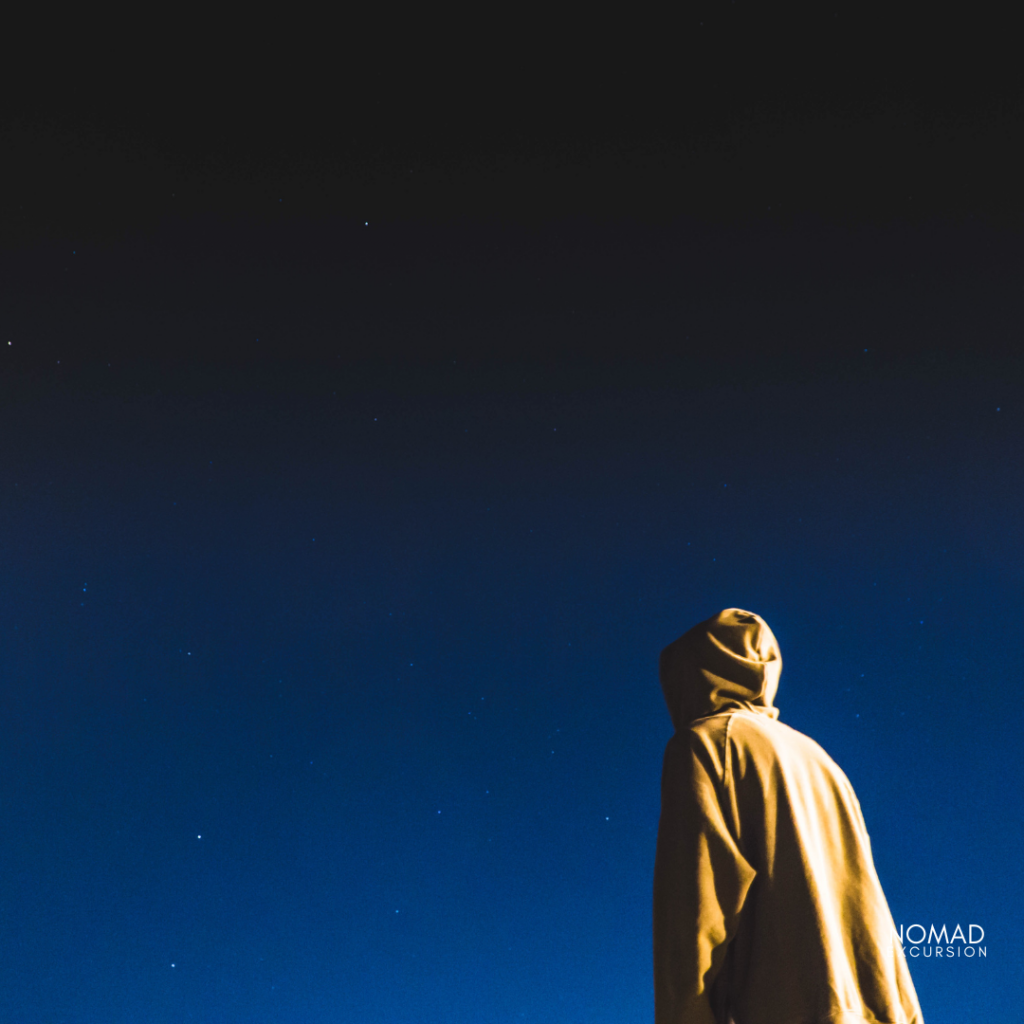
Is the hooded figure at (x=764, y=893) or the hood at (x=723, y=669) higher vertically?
the hood at (x=723, y=669)

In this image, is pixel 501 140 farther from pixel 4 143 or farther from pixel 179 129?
pixel 4 143

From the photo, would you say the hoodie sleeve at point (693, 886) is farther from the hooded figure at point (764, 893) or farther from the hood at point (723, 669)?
the hood at point (723, 669)

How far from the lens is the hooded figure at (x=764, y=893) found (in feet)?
4.73

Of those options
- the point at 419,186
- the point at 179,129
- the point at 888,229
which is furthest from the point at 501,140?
the point at 888,229

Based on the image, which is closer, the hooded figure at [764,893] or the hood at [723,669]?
the hooded figure at [764,893]

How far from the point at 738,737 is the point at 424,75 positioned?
2.73 meters

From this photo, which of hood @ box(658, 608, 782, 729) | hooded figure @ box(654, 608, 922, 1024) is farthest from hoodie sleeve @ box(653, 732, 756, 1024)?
hood @ box(658, 608, 782, 729)

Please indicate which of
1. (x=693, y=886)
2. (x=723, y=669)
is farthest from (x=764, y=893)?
(x=723, y=669)

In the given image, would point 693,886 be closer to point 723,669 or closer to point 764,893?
point 764,893

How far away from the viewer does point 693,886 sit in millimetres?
1464

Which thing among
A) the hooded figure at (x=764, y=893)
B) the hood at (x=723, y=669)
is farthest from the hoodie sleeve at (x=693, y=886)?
the hood at (x=723, y=669)

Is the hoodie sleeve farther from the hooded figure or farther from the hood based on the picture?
the hood

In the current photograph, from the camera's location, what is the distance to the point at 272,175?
3406 millimetres

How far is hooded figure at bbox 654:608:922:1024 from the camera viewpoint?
1441 mm
